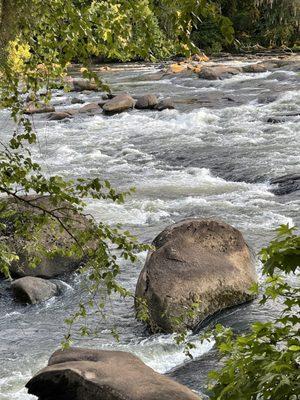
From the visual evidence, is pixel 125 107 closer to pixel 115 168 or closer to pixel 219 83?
pixel 219 83

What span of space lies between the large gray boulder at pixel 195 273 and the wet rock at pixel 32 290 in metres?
1.15

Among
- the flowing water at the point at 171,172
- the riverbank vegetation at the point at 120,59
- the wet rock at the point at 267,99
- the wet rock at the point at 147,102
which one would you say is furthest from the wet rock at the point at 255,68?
the riverbank vegetation at the point at 120,59

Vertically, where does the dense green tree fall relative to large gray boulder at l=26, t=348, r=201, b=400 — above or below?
above

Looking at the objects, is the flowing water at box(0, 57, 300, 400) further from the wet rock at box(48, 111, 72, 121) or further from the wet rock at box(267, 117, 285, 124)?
the wet rock at box(48, 111, 72, 121)

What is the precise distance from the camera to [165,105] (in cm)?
1898

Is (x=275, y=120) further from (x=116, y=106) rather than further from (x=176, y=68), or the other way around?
(x=176, y=68)

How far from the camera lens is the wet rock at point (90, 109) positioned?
65.0 feet

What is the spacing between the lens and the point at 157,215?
33.1ft

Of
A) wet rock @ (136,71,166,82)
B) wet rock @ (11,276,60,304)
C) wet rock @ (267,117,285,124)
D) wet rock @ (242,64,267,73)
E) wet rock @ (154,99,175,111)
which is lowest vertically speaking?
wet rock @ (242,64,267,73)

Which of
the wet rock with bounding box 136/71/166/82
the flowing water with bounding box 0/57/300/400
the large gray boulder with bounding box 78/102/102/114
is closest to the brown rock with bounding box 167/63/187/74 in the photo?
the wet rock with bounding box 136/71/166/82

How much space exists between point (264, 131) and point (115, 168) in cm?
388

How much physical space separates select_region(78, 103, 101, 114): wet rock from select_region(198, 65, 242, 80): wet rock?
223 inches

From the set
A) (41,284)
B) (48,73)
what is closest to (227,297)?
(41,284)

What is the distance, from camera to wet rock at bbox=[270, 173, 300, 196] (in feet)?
36.7
